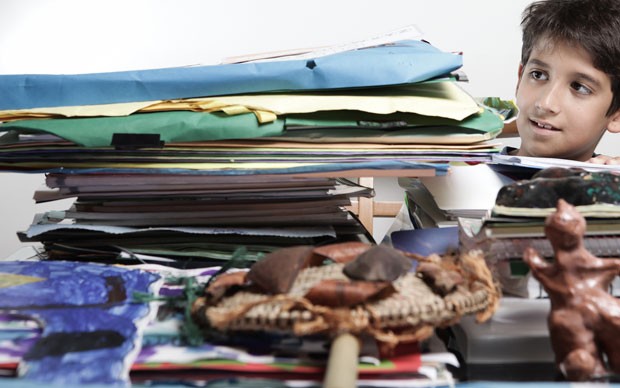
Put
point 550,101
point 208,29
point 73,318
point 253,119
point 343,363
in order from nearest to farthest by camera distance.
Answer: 1. point 343,363
2. point 73,318
3. point 253,119
4. point 550,101
5. point 208,29

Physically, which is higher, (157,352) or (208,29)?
(208,29)

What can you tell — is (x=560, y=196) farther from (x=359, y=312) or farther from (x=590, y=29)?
(x=590, y=29)

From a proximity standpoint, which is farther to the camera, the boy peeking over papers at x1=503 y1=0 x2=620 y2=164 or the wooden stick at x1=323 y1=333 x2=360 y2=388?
the boy peeking over papers at x1=503 y1=0 x2=620 y2=164

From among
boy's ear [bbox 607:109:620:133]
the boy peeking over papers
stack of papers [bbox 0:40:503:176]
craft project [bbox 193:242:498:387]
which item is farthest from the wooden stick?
boy's ear [bbox 607:109:620:133]

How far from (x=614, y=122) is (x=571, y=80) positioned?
20 cm

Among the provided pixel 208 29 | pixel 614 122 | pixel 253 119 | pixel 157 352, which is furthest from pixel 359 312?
pixel 208 29

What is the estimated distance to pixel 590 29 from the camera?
1.32 metres

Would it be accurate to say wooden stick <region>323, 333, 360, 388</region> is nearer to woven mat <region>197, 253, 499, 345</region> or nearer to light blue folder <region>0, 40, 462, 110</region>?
woven mat <region>197, 253, 499, 345</region>

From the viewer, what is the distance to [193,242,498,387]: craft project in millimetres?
412

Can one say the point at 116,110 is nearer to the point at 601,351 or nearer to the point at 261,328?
the point at 261,328

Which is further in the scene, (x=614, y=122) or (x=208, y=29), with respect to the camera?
(x=208, y=29)

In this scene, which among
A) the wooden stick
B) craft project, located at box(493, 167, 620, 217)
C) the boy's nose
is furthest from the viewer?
the boy's nose

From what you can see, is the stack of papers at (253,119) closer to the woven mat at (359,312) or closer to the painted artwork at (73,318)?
the painted artwork at (73,318)

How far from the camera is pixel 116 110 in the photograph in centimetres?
72
